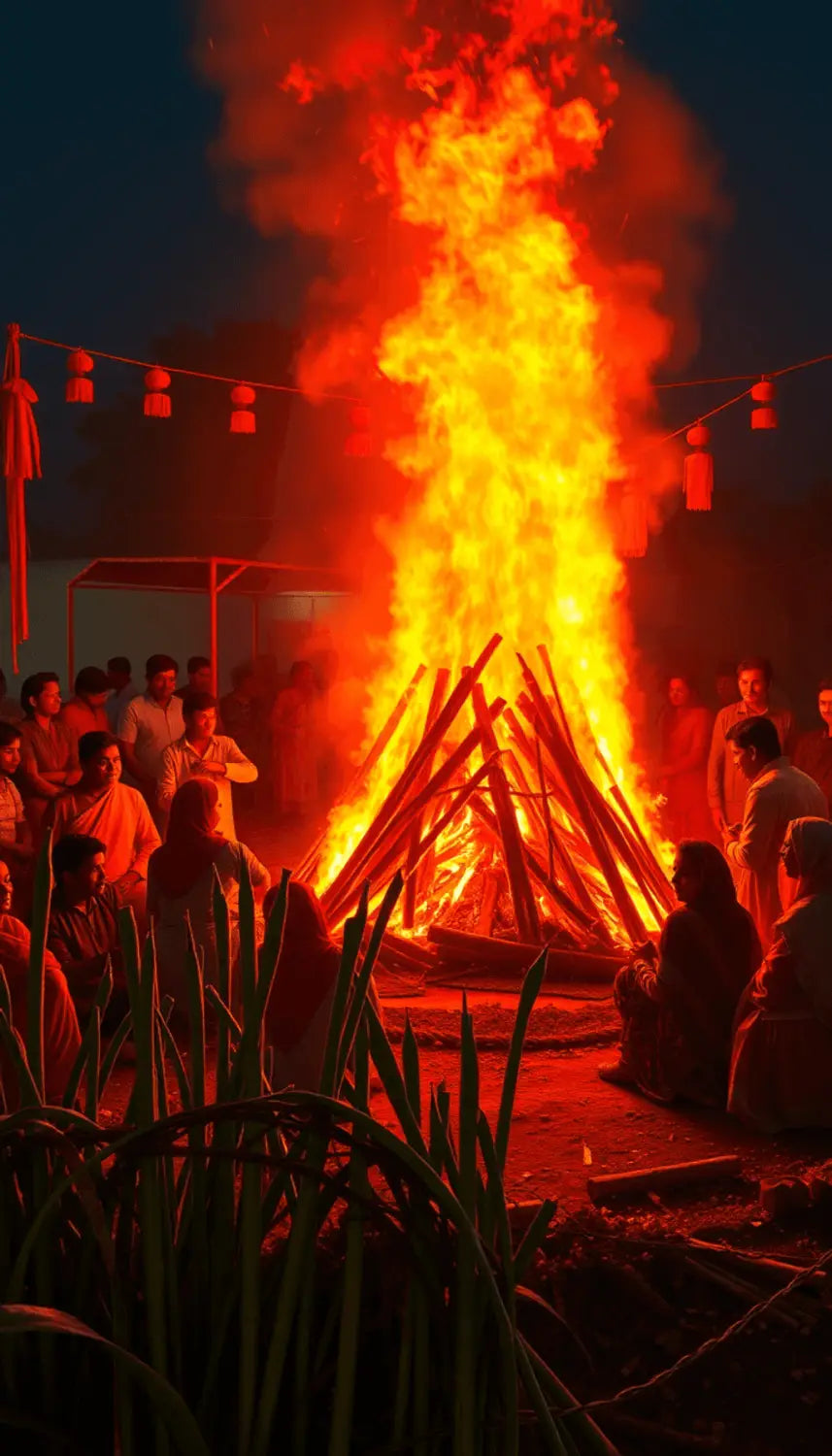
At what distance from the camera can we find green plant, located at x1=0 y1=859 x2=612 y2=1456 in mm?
1650

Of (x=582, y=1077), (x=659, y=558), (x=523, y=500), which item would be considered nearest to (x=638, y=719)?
(x=659, y=558)

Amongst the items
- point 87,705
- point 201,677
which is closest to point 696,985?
point 87,705

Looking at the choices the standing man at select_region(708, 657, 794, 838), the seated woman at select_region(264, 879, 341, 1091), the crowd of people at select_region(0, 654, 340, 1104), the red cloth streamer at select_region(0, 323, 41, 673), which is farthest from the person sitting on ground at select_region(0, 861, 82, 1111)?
the standing man at select_region(708, 657, 794, 838)

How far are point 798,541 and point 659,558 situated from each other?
2.10 meters

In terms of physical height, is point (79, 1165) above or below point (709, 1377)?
above

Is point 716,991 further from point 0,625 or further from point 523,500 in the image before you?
point 0,625

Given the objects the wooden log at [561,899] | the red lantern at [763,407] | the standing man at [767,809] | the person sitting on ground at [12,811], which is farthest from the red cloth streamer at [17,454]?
the red lantern at [763,407]

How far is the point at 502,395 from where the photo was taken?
28.2ft

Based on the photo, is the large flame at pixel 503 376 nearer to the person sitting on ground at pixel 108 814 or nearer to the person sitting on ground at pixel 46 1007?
the person sitting on ground at pixel 108 814

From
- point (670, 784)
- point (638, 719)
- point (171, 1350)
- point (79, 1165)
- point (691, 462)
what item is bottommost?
point (171, 1350)

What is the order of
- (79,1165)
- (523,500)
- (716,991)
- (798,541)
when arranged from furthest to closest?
(798,541), (523,500), (716,991), (79,1165)

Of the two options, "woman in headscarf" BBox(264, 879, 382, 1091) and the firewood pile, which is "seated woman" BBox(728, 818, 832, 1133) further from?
the firewood pile

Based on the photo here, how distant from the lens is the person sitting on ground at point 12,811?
21.3ft

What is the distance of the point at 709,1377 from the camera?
299 cm
